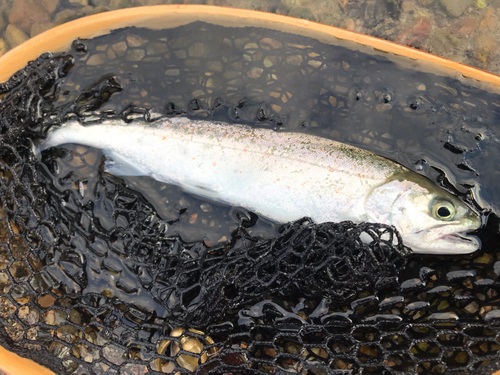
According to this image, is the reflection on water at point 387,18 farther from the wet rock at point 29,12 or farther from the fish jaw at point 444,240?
the fish jaw at point 444,240

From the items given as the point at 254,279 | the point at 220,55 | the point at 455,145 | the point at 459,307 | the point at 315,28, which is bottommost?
the point at 459,307

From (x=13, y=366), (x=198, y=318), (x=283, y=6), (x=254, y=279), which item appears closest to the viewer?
(x=13, y=366)

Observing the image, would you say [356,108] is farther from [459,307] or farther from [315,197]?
[459,307]

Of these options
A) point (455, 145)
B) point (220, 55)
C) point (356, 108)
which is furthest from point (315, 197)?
point (220, 55)

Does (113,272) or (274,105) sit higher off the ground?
(274,105)

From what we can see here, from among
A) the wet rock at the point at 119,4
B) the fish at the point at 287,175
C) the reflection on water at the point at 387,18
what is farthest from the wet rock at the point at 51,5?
the fish at the point at 287,175

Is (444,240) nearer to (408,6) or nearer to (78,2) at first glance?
(408,6)

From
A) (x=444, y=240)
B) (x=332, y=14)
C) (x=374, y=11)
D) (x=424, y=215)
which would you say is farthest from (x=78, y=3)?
(x=444, y=240)
